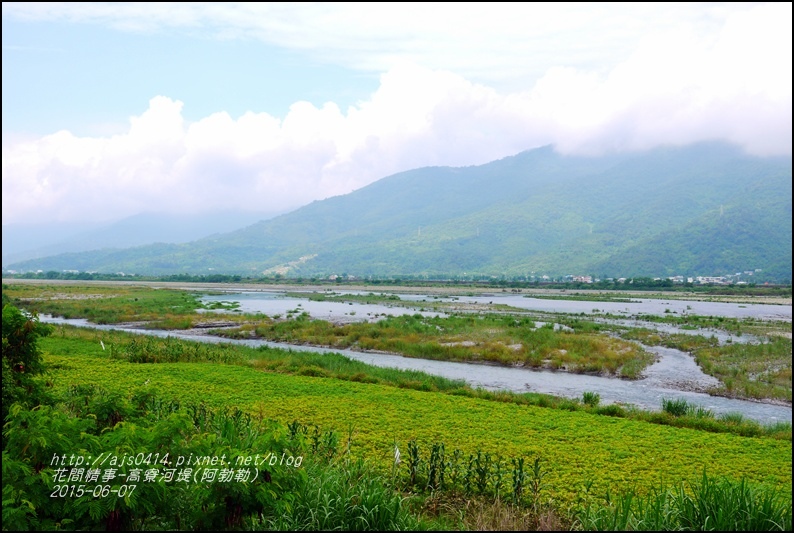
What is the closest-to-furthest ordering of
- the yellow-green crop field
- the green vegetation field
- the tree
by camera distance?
1. the green vegetation field
2. the tree
3. the yellow-green crop field

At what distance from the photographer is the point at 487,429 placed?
11953 millimetres

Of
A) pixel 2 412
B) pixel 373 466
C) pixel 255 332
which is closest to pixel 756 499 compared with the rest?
pixel 373 466

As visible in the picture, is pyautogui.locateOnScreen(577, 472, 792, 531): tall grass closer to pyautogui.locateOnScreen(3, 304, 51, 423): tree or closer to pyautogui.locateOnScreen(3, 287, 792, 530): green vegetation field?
pyautogui.locateOnScreen(3, 287, 792, 530): green vegetation field

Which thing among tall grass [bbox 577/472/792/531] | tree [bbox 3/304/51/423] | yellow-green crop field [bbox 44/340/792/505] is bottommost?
yellow-green crop field [bbox 44/340/792/505]

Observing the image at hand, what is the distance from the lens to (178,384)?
15406mm

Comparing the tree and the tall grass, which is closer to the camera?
the tall grass

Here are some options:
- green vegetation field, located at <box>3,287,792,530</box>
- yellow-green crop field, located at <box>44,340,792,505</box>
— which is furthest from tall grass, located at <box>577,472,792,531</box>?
yellow-green crop field, located at <box>44,340,792,505</box>

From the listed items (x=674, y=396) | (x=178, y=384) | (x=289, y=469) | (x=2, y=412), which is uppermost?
(x=2, y=412)

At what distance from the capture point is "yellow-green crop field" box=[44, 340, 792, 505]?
370 inches

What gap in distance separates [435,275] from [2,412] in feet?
598

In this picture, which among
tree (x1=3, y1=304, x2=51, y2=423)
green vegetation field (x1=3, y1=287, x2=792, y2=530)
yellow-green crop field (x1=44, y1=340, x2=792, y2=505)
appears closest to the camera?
green vegetation field (x1=3, y1=287, x2=792, y2=530)

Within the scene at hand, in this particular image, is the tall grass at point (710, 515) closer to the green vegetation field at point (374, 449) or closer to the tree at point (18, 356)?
the green vegetation field at point (374, 449)

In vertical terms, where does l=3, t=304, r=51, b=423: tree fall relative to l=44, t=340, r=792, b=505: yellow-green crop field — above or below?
above

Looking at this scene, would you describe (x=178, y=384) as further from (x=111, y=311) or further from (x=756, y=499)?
(x=111, y=311)
